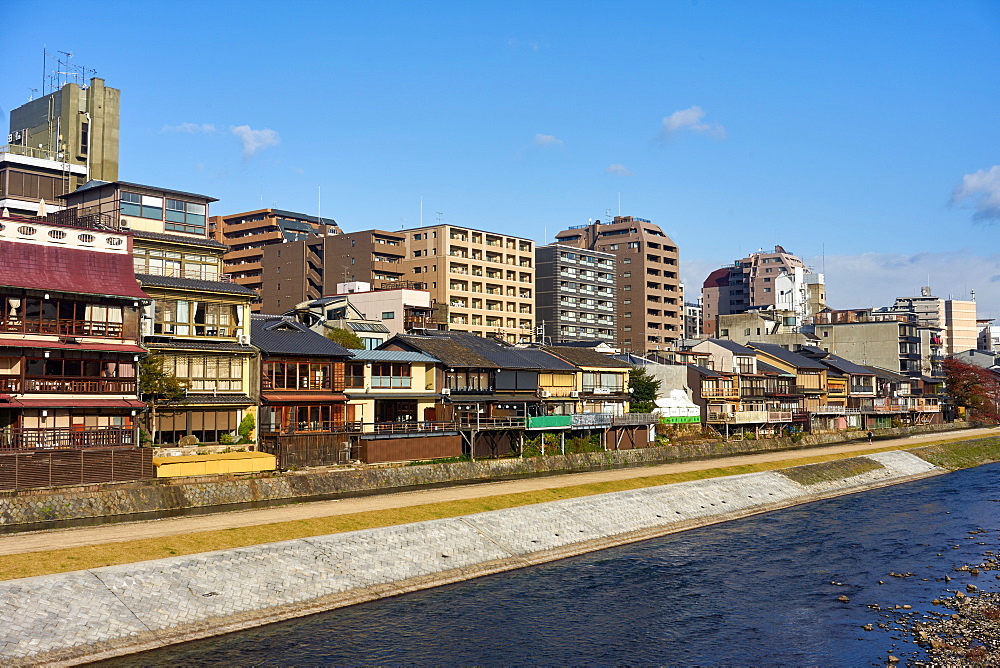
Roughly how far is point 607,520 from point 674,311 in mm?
136826

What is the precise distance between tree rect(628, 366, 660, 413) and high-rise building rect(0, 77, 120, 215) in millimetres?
67824

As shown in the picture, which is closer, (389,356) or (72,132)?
(389,356)

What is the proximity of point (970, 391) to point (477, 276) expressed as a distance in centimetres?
9104

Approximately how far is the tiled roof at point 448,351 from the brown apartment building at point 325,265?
55.2 m

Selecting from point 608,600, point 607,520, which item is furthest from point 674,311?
point 608,600

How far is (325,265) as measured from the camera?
147875 mm

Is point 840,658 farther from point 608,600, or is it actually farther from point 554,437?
point 554,437

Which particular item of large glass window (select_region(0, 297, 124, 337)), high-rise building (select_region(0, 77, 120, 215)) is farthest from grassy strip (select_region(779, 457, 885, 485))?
high-rise building (select_region(0, 77, 120, 215))

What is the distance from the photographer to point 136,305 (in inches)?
2311

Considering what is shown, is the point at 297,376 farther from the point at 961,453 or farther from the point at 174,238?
the point at 961,453

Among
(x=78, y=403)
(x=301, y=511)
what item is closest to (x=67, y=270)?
(x=78, y=403)

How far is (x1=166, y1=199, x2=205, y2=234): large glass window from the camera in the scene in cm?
7181

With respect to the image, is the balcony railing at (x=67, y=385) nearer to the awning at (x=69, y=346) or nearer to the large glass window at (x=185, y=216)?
the awning at (x=69, y=346)

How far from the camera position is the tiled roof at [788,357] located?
132 m
